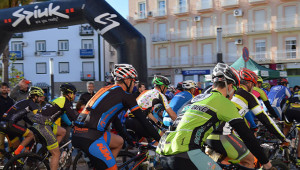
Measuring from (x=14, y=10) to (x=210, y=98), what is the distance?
30.2ft

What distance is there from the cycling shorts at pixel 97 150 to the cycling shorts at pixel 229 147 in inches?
50.1

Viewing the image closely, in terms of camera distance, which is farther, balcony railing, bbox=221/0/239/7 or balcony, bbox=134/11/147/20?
balcony, bbox=134/11/147/20

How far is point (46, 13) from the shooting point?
10703 mm

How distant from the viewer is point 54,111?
6438 mm

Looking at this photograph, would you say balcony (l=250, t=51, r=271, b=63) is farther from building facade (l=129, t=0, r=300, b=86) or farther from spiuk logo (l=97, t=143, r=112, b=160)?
spiuk logo (l=97, t=143, r=112, b=160)

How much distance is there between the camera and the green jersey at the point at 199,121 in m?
3.36

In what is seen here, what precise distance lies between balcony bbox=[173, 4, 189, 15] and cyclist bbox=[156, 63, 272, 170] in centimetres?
3999

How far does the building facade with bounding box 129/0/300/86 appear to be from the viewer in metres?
37.2

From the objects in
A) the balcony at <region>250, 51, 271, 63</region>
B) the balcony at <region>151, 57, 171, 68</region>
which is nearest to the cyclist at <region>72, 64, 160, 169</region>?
the balcony at <region>250, 51, 271, 63</region>

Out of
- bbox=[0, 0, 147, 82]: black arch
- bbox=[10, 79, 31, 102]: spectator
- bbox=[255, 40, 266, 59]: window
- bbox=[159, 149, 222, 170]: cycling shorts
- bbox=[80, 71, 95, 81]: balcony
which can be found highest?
bbox=[255, 40, 266, 59]: window

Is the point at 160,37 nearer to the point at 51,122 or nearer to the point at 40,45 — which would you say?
the point at 40,45

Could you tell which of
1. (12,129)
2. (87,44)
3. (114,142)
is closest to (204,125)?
(114,142)

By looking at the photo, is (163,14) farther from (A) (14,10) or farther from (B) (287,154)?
(B) (287,154)

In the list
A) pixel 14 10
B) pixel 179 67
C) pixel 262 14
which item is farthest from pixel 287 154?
pixel 179 67
